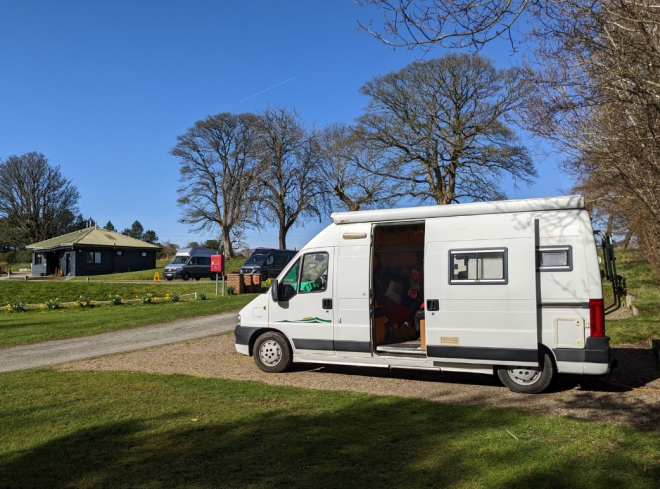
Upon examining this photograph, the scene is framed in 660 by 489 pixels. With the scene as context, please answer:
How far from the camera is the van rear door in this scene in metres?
7.45

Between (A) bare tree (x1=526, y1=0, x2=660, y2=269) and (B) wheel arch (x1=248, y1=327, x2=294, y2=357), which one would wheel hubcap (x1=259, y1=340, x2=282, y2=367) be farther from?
(A) bare tree (x1=526, y1=0, x2=660, y2=269)

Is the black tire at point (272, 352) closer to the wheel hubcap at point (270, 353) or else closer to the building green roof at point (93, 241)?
the wheel hubcap at point (270, 353)

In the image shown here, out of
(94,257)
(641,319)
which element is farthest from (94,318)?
(94,257)

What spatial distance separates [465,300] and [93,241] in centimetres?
5006

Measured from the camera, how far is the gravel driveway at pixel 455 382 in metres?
6.77

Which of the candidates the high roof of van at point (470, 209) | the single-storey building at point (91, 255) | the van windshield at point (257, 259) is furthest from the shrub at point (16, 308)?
the single-storey building at point (91, 255)

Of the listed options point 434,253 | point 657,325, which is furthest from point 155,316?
point 657,325

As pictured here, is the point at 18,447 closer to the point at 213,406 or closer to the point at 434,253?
the point at 213,406

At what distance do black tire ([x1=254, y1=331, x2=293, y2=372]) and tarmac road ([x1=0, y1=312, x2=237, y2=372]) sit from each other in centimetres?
413

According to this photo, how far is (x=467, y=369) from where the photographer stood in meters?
7.89

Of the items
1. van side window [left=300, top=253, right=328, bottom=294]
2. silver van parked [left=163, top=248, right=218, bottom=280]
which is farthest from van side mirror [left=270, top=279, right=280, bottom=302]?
silver van parked [left=163, top=248, right=218, bottom=280]

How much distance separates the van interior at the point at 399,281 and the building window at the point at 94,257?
1850 inches

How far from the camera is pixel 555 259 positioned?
24.3ft

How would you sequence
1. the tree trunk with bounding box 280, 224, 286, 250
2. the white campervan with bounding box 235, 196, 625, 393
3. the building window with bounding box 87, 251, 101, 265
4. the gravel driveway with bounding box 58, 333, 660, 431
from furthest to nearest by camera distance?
the tree trunk with bounding box 280, 224, 286, 250 < the building window with bounding box 87, 251, 101, 265 < the white campervan with bounding box 235, 196, 625, 393 < the gravel driveway with bounding box 58, 333, 660, 431
